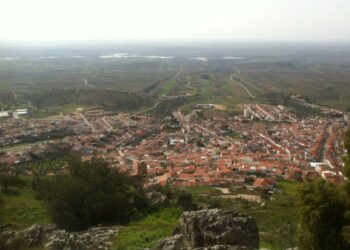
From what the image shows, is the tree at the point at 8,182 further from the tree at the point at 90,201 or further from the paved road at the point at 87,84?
the paved road at the point at 87,84

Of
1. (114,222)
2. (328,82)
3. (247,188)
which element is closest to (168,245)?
(114,222)

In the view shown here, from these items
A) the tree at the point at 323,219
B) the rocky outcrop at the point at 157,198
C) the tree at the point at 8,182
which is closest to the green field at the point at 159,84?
the tree at the point at 8,182

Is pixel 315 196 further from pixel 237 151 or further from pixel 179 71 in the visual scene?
pixel 179 71

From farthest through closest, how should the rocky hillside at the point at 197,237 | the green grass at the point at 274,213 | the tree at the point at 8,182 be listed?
the tree at the point at 8,182 < the green grass at the point at 274,213 < the rocky hillside at the point at 197,237

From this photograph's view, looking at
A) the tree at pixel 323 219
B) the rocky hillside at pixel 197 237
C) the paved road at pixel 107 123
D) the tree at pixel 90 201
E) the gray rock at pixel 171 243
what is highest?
the tree at pixel 323 219

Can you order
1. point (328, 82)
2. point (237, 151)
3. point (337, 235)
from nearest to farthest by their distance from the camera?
point (337, 235)
point (237, 151)
point (328, 82)

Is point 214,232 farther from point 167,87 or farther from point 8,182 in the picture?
point 167,87
